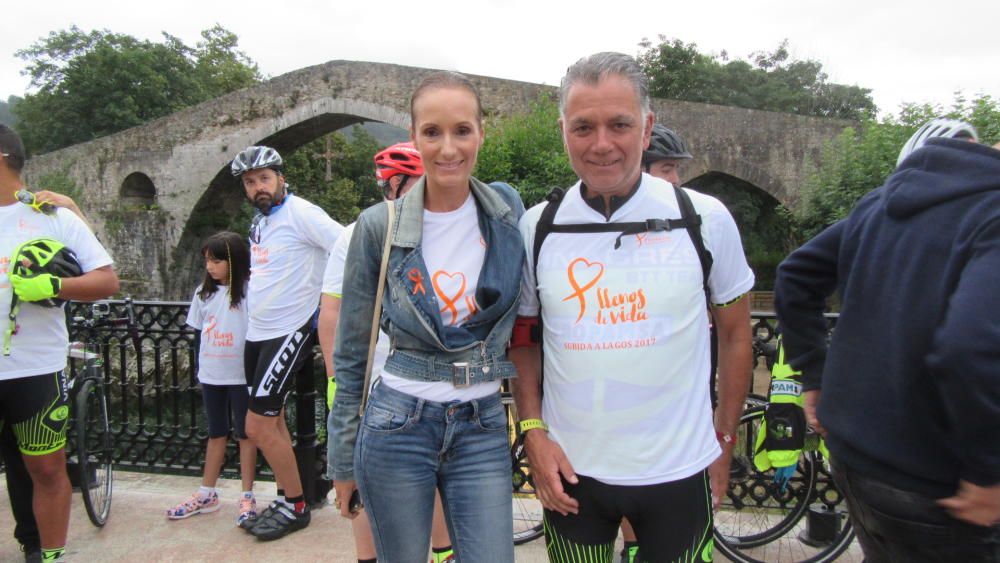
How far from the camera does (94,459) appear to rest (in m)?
3.60

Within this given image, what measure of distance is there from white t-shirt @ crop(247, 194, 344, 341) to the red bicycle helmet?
2.81 ft

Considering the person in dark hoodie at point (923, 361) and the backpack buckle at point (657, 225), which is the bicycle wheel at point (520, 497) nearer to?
the backpack buckle at point (657, 225)

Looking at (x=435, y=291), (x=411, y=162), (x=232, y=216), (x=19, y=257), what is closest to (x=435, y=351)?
(x=435, y=291)

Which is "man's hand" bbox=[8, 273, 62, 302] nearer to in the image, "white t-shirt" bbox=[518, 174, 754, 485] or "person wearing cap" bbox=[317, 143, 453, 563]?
"person wearing cap" bbox=[317, 143, 453, 563]

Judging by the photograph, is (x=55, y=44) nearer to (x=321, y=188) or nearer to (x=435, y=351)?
(x=321, y=188)

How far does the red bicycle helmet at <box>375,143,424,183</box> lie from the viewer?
2510 mm

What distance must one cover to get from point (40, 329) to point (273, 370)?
98cm

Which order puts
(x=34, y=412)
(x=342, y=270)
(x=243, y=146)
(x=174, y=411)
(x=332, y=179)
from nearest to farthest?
(x=342, y=270) < (x=34, y=412) < (x=174, y=411) < (x=243, y=146) < (x=332, y=179)

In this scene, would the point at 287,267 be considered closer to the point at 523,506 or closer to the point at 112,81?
the point at 523,506

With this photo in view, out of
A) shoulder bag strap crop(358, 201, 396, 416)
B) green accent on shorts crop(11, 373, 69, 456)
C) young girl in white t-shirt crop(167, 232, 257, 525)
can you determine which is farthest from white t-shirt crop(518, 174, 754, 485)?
young girl in white t-shirt crop(167, 232, 257, 525)

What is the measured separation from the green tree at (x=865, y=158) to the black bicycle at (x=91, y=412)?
12.0 m

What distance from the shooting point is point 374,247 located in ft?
5.73

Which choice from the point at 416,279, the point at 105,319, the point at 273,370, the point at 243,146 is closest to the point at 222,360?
the point at 273,370

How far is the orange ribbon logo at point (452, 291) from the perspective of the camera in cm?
170
